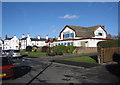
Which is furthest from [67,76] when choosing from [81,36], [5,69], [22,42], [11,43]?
[11,43]

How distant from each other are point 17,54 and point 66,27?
21.0 metres

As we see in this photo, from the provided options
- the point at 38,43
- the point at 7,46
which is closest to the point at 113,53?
the point at 38,43

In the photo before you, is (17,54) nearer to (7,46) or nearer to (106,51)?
(106,51)

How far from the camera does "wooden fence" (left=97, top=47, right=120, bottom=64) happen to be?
14414 millimetres

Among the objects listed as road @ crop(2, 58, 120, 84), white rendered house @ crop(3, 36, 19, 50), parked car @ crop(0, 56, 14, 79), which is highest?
white rendered house @ crop(3, 36, 19, 50)

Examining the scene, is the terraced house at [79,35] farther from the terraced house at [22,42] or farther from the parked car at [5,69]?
the terraced house at [22,42]

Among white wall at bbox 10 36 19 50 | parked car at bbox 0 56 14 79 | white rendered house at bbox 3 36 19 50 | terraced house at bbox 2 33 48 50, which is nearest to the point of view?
parked car at bbox 0 56 14 79

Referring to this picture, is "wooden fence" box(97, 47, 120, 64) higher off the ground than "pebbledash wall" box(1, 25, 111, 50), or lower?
lower

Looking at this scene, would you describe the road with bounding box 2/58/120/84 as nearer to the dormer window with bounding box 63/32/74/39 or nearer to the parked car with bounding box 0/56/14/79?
the parked car with bounding box 0/56/14/79

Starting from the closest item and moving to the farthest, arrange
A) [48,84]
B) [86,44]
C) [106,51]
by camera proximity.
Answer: [48,84]
[106,51]
[86,44]

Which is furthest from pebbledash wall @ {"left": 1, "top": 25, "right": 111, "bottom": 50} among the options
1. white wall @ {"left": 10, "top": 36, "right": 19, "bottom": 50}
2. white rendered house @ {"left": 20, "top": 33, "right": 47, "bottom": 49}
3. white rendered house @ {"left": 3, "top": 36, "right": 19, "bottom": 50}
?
white rendered house @ {"left": 3, "top": 36, "right": 19, "bottom": 50}

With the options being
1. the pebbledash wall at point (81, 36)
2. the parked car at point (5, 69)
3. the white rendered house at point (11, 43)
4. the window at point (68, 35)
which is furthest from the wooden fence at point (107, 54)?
the white rendered house at point (11, 43)

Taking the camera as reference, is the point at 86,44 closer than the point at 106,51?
No

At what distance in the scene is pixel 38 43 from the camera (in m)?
79.8
